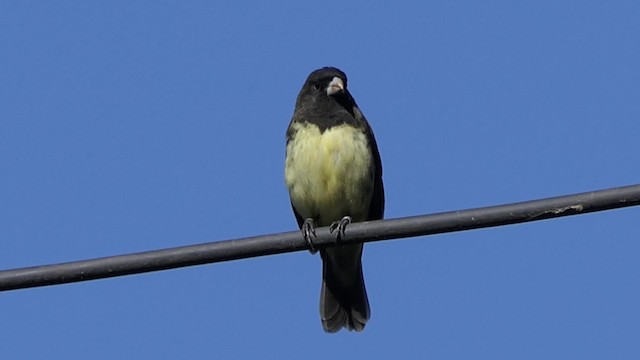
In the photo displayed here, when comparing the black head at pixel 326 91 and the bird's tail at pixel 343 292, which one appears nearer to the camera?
the black head at pixel 326 91

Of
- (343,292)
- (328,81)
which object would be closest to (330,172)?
(328,81)

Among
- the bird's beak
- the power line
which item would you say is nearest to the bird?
the bird's beak

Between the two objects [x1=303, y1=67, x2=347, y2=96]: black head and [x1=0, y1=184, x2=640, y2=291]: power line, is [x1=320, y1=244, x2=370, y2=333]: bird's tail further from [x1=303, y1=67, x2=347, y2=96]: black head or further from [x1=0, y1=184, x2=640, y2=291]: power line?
[x1=0, y1=184, x2=640, y2=291]: power line

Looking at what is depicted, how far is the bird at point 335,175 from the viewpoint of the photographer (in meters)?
8.79

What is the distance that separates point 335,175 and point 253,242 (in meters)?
3.12

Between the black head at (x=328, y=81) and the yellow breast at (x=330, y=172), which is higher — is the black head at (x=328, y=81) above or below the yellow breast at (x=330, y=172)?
above

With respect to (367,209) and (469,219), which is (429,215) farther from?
(367,209)

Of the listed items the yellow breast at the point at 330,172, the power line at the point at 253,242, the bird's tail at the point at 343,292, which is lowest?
the power line at the point at 253,242

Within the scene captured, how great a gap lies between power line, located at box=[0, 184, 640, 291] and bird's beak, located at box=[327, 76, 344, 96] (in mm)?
3662

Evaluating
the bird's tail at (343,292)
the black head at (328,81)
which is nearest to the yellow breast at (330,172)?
the black head at (328,81)

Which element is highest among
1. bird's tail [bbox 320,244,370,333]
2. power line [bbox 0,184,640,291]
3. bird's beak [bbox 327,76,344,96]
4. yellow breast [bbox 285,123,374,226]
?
bird's beak [bbox 327,76,344,96]

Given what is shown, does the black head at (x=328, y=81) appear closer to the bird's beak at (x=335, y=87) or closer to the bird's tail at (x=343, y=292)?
the bird's beak at (x=335, y=87)

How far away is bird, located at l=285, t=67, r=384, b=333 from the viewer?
346 inches

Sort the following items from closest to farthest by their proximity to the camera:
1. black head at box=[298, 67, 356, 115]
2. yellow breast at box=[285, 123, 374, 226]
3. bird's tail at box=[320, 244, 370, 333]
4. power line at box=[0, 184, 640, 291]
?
power line at box=[0, 184, 640, 291], yellow breast at box=[285, 123, 374, 226], black head at box=[298, 67, 356, 115], bird's tail at box=[320, 244, 370, 333]
